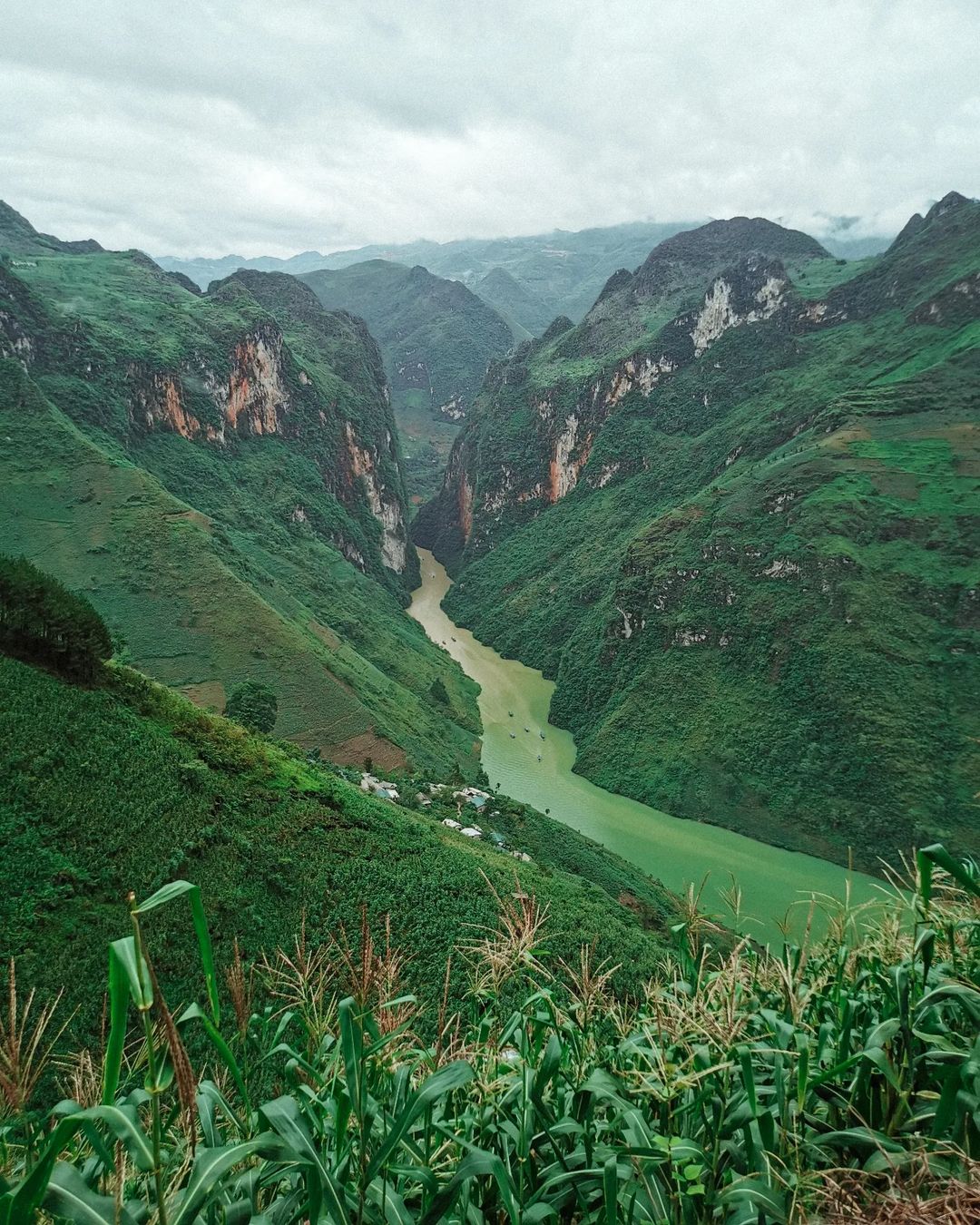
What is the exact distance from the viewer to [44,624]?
1711cm

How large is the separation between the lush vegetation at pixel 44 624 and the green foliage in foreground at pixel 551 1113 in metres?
16.1

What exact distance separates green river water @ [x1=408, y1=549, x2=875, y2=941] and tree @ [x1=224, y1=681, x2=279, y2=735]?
1942 centimetres

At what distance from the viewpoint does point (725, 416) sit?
83375mm

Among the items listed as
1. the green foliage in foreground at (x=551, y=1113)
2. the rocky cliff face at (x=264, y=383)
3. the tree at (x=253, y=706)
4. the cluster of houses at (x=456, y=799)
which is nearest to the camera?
the green foliage in foreground at (x=551, y=1113)

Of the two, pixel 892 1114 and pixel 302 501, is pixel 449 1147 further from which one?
Answer: pixel 302 501

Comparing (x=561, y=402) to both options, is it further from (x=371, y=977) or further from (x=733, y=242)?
(x=371, y=977)

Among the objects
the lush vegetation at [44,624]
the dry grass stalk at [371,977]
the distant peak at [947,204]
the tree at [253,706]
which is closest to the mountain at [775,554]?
the distant peak at [947,204]

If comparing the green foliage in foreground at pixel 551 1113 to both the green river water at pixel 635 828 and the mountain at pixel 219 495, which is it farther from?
the mountain at pixel 219 495

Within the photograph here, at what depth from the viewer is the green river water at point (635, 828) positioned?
1395 inches

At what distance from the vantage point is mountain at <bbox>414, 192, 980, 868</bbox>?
1673 inches

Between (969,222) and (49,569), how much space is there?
91765 mm

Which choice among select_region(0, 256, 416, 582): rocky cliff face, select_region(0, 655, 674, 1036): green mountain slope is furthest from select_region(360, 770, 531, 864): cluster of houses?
select_region(0, 256, 416, 582): rocky cliff face

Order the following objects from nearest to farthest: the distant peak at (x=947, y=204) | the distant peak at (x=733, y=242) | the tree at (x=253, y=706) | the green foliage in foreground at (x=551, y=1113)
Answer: the green foliage in foreground at (x=551, y=1113) < the tree at (x=253, y=706) < the distant peak at (x=947, y=204) < the distant peak at (x=733, y=242)

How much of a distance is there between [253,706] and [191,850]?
1673cm
